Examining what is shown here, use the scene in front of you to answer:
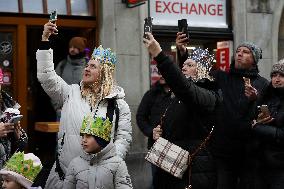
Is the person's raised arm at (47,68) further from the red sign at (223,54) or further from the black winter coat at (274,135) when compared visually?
the red sign at (223,54)

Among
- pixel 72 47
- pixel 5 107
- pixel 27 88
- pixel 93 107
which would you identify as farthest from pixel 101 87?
pixel 27 88

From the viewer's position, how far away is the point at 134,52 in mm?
10297

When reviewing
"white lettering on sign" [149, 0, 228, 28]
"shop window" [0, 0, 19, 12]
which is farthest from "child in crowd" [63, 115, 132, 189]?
"white lettering on sign" [149, 0, 228, 28]

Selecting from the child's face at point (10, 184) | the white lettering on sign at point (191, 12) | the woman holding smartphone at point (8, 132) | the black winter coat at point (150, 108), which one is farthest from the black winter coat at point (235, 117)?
the white lettering on sign at point (191, 12)

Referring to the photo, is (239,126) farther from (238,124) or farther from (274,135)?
(274,135)

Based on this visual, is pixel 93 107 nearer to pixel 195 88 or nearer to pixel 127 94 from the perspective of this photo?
pixel 195 88

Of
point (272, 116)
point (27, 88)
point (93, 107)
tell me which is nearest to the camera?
point (93, 107)

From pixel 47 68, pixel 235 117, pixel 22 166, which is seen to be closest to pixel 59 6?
pixel 235 117

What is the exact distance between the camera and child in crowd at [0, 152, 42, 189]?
5004 millimetres

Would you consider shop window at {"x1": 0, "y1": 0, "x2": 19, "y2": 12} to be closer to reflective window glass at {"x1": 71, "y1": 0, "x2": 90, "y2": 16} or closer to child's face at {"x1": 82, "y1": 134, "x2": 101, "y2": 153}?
reflective window glass at {"x1": 71, "y1": 0, "x2": 90, "y2": 16}

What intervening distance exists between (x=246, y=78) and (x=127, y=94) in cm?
400

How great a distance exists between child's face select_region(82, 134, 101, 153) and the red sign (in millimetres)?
6332

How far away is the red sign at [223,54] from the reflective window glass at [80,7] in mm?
2644

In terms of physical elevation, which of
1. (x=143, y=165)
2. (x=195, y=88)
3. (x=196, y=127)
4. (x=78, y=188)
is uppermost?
(x=195, y=88)
